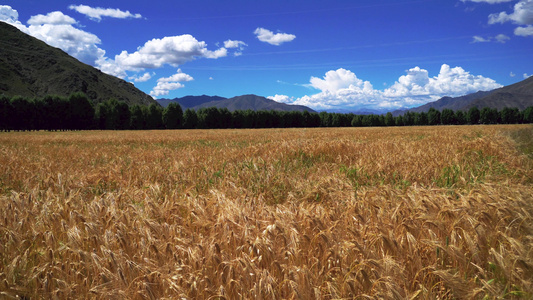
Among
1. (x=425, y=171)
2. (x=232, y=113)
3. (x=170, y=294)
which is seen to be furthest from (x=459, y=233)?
(x=232, y=113)

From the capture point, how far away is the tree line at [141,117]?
88312 millimetres

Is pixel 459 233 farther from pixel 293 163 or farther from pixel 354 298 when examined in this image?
pixel 293 163

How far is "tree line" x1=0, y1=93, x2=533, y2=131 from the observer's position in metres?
88.3

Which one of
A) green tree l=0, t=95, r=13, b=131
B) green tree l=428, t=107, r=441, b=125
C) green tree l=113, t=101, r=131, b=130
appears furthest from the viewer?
green tree l=428, t=107, r=441, b=125

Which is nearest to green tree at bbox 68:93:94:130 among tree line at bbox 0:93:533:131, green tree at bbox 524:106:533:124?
tree line at bbox 0:93:533:131

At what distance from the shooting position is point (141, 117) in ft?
334

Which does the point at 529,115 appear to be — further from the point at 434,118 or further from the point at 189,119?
the point at 189,119

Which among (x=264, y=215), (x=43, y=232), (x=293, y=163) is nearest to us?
(x=43, y=232)

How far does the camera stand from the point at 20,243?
245cm

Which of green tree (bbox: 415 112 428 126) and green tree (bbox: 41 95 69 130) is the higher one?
green tree (bbox: 41 95 69 130)

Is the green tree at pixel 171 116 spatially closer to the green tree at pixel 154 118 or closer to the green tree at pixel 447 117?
the green tree at pixel 154 118

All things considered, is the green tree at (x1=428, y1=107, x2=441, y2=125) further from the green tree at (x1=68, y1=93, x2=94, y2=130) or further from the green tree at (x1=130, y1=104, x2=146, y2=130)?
the green tree at (x1=68, y1=93, x2=94, y2=130)

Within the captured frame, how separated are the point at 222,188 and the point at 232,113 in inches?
4633

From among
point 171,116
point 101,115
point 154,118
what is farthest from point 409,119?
point 101,115
